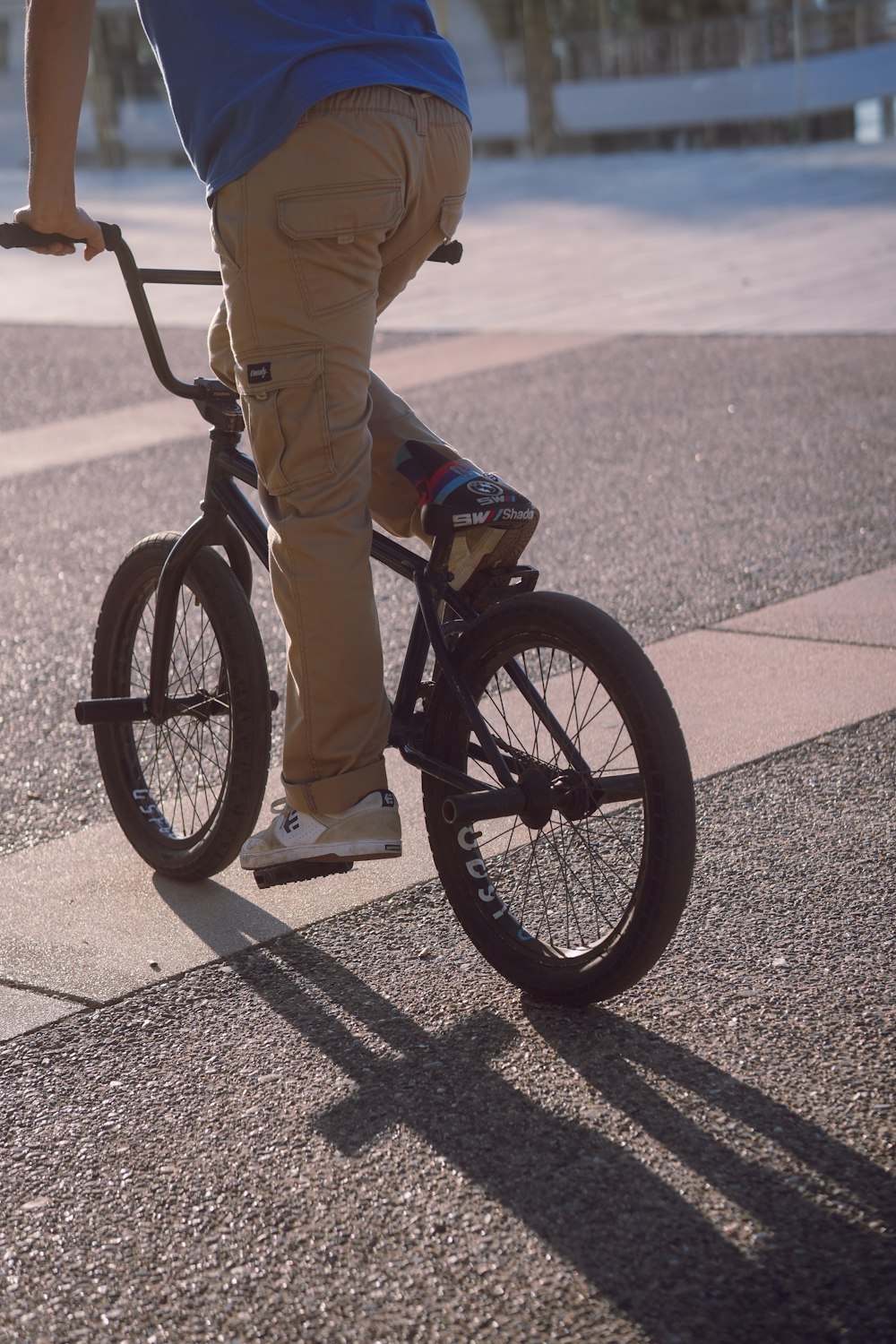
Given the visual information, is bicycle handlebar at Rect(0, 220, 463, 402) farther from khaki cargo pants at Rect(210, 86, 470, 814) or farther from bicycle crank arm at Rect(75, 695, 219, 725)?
bicycle crank arm at Rect(75, 695, 219, 725)

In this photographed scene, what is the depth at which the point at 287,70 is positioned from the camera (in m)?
2.72

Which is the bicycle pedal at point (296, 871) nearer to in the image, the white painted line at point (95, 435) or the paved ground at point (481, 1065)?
the paved ground at point (481, 1065)

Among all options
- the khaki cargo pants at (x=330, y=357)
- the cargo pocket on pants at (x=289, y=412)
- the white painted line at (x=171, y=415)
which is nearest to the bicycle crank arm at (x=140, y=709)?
the khaki cargo pants at (x=330, y=357)

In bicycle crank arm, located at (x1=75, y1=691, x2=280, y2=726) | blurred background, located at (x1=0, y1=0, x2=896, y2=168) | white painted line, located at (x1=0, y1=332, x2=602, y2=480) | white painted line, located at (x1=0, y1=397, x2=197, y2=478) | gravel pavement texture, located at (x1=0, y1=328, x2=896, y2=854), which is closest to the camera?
bicycle crank arm, located at (x1=75, y1=691, x2=280, y2=726)

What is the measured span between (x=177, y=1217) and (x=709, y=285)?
439 inches

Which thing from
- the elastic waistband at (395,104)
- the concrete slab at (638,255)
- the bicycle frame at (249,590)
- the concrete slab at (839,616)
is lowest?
the concrete slab at (638,255)

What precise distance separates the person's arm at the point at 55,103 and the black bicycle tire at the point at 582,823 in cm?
98

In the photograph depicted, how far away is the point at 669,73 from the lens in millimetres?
34156

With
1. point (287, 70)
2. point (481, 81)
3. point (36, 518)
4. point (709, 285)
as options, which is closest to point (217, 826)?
point (287, 70)

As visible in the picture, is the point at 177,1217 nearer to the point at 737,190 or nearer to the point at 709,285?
the point at 709,285

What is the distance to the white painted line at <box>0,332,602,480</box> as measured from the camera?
872 cm

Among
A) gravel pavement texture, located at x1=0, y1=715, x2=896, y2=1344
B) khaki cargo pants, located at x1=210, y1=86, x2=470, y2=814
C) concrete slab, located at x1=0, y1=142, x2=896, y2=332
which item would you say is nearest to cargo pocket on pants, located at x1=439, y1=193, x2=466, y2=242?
khaki cargo pants, located at x1=210, y1=86, x2=470, y2=814

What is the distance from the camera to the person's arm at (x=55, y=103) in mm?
2822

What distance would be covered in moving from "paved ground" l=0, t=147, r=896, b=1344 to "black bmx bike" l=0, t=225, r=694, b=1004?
136 millimetres
